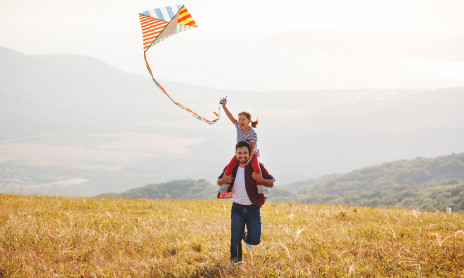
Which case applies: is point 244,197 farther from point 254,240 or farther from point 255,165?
point 254,240

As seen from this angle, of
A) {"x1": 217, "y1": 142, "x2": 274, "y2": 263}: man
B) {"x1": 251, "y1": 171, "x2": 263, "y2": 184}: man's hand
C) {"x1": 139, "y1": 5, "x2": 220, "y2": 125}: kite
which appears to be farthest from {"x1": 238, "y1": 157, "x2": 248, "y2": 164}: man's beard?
{"x1": 139, "y1": 5, "x2": 220, "y2": 125}: kite

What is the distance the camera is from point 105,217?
13.0 meters

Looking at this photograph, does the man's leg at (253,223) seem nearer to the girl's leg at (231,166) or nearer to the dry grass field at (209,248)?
the dry grass field at (209,248)

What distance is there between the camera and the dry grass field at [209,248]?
749 centimetres

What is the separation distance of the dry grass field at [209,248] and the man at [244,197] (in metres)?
0.52

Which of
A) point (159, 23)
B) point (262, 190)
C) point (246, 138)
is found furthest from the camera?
point (159, 23)

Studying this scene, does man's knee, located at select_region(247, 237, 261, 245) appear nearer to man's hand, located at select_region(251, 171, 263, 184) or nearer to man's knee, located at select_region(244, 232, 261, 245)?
man's knee, located at select_region(244, 232, 261, 245)

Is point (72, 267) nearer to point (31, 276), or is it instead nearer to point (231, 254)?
point (31, 276)

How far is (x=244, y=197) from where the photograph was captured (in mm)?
7641

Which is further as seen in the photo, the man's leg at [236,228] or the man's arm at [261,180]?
the man's leg at [236,228]

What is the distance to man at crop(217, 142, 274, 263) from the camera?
7.58 m

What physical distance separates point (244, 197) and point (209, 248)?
2.02 metres

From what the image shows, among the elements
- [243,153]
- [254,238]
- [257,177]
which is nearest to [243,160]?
[243,153]

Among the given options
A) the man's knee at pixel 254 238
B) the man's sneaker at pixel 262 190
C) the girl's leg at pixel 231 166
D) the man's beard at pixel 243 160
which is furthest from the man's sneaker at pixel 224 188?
the man's knee at pixel 254 238
